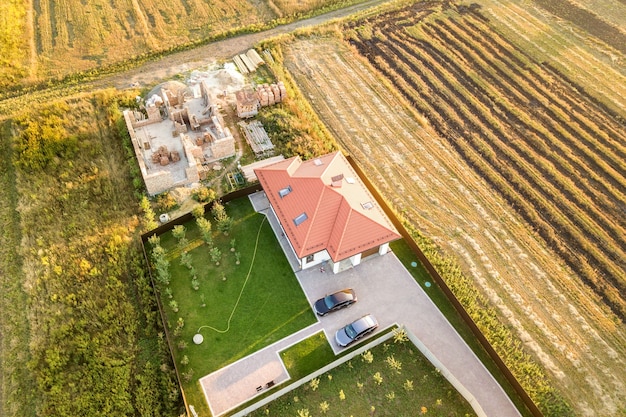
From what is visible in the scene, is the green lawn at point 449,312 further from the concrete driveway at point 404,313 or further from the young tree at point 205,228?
the young tree at point 205,228

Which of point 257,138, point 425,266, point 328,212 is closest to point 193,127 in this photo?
point 257,138

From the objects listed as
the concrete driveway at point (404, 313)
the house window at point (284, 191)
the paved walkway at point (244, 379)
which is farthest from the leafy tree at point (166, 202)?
the paved walkway at point (244, 379)

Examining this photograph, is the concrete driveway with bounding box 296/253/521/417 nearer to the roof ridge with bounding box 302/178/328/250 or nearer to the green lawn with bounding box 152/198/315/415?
the green lawn with bounding box 152/198/315/415

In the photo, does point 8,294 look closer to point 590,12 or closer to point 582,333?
point 582,333

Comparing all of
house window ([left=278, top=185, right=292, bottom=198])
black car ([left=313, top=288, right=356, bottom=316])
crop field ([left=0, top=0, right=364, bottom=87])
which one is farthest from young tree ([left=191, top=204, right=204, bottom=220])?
crop field ([left=0, top=0, right=364, bottom=87])

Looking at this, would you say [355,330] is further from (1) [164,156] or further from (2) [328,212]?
(1) [164,156]

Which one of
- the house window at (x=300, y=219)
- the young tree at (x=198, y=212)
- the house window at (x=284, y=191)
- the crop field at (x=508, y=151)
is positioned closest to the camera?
the crop field at (x=508, y=151)

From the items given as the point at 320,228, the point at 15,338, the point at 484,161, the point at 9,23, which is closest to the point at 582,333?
the point at 484,161
